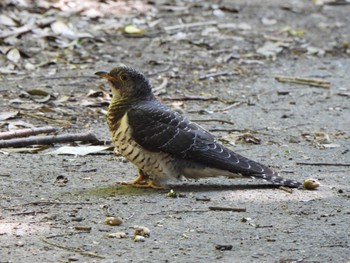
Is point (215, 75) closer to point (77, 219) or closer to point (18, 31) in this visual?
point (18, 31)

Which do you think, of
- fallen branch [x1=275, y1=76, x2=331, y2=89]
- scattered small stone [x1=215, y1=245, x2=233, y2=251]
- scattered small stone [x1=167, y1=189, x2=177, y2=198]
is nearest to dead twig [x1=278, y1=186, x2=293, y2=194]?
scattered small stone [x1=167, y1=189, x2=177, y2=198]

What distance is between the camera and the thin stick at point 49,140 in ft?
23.7

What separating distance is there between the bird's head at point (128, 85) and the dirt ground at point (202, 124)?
0.63 metres

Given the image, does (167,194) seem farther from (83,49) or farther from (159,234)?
(83,49)

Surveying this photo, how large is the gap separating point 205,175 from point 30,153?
158 centimetres

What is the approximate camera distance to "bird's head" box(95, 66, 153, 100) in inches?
259

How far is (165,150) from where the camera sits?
20.9ft

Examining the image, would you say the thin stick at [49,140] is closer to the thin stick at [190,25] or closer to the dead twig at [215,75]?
the dead twig at [215,75]

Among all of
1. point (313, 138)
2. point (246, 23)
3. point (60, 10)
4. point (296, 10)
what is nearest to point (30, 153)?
point (313, 138)

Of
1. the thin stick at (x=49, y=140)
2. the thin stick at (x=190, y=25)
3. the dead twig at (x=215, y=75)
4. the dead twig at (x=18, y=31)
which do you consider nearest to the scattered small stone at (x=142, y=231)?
the thin stick at (x=49, y=140)

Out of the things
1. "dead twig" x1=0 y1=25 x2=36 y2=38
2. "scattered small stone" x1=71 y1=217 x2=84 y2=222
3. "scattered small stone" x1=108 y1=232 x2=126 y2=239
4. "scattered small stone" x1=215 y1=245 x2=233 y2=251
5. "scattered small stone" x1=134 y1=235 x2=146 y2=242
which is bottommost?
"scattered small stone" x1=71 y1=217 x2=84 y2=222

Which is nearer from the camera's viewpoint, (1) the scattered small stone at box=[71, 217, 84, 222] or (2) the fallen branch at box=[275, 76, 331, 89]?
(1) the scattered small stone at box=[71, 217, 84, 222]

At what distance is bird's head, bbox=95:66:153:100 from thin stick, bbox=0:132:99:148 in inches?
39.4

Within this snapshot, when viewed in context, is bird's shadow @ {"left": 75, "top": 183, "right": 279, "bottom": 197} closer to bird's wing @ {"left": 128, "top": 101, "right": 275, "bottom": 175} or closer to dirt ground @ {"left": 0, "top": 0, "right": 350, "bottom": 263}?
dirt ground @ {"left": 0, "top": 0, "right": 350, "bottom": 263}
